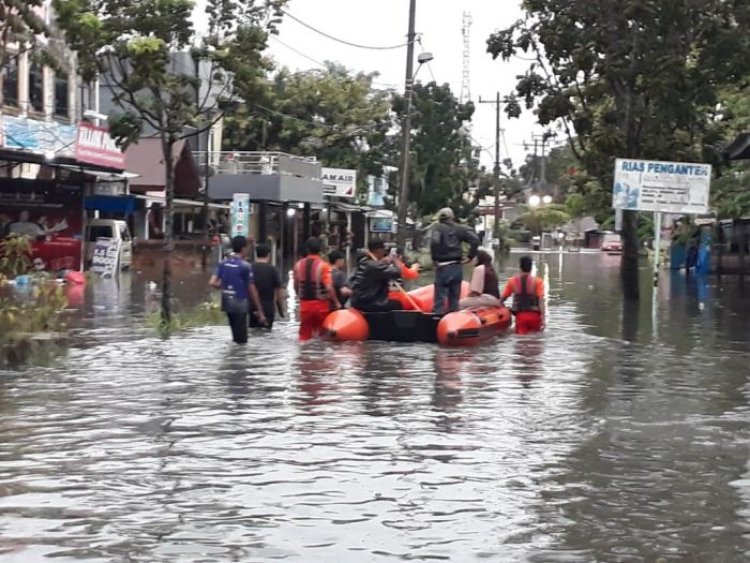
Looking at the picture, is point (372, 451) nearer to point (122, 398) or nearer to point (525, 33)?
A: point (122, 398)

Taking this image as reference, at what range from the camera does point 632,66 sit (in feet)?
90.6

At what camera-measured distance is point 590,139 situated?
3064cm

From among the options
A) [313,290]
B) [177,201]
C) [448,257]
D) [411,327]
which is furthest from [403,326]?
[177,201]

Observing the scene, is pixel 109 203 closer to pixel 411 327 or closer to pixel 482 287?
pixel 482 287

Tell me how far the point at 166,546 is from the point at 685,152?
25325 millimetres

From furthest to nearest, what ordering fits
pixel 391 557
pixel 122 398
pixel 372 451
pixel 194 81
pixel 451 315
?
pixel 194 81
pixel 451 315
pixel 122 398
pixel 372 451
pixel 391 557

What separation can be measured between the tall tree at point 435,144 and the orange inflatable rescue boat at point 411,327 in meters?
45.8

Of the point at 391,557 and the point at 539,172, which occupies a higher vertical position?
the point at 539,172

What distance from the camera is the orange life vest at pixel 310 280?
17.7 metres

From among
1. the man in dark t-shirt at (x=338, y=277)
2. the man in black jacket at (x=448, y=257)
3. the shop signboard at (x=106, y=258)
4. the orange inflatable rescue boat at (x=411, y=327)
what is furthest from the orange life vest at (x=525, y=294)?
the shop signboard at (x=106, y=258)

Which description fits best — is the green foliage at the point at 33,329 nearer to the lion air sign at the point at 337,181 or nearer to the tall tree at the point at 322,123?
the lion air sign at the point at 337,181

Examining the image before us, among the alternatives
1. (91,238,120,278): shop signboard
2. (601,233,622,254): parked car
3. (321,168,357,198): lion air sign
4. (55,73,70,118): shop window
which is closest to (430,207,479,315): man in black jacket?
(91,238,120,278): shop signboard

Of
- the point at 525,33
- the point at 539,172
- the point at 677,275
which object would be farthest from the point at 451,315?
the point at 539,172

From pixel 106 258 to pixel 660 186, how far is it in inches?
686
